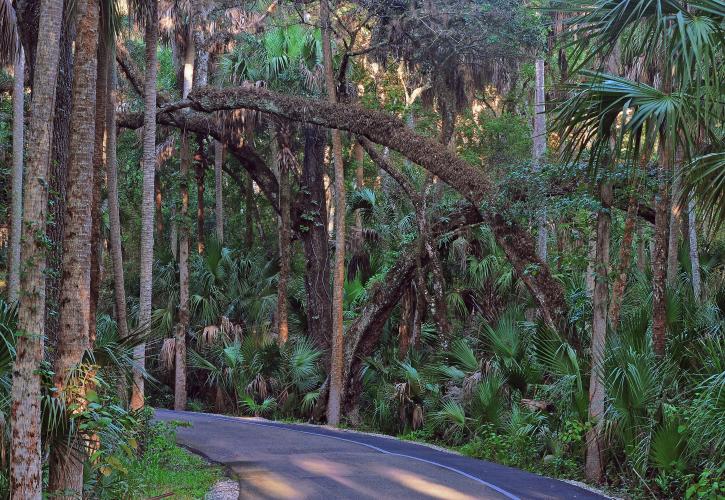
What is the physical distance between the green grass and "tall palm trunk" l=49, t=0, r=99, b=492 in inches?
74.3

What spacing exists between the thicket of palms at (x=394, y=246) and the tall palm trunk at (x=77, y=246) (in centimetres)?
3

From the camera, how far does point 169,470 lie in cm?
1260

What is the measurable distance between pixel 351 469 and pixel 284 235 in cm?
1392

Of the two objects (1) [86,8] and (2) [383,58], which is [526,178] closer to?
(1) [86,8]

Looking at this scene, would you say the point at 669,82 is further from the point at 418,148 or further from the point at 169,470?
the point at 169,470

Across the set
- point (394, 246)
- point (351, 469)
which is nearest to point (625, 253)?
point (351, 469)

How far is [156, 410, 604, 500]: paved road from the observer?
11.0 meters

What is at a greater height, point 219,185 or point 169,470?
point 219,185

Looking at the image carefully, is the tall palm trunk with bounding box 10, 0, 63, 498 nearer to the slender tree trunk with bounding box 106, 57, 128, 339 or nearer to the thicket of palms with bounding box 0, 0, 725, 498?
the thicket of palms with bounding box 0, 0, 725, 498

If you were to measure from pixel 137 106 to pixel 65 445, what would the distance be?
1796cm

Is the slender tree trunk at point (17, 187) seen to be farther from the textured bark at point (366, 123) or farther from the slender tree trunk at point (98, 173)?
the textured bark at point (366, 123)

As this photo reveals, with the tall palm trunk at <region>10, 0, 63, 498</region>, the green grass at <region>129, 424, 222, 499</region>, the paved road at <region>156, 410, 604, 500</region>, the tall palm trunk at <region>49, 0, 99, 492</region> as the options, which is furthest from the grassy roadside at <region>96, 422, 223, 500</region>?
the tall palm trunk at <region>10, 0, 63, 498</region>

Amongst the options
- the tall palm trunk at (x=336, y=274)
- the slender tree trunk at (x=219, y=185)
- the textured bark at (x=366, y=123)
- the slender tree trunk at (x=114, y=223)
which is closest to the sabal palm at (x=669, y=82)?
the textured bark at (x=366, y=123)

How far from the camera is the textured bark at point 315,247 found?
2456cm
